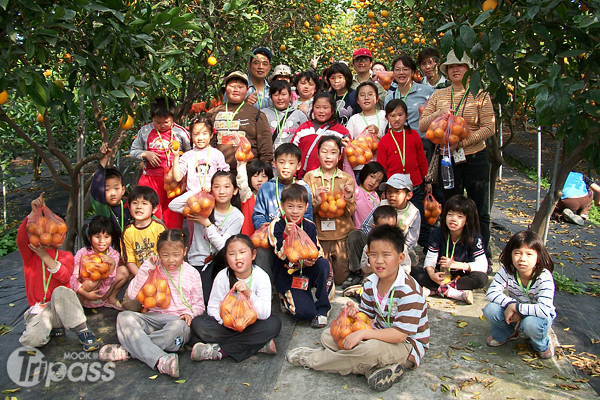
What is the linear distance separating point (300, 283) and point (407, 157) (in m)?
1.77

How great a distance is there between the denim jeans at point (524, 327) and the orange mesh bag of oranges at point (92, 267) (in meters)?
2.74

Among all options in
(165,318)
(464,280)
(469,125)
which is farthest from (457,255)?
(165,318)

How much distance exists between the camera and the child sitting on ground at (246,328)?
327 centimetres

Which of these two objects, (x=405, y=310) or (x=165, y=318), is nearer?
(x=405, y=310)

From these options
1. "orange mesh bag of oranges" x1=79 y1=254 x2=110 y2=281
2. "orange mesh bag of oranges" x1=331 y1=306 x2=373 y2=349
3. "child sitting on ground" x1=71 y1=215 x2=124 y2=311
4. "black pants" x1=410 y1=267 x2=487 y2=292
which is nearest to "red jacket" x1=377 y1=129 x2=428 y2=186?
"black pants" x1=410 y1=267 x2=487 y2=292

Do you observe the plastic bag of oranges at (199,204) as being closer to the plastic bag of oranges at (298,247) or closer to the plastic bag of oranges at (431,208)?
the plastic bag of oranges at (298,247)

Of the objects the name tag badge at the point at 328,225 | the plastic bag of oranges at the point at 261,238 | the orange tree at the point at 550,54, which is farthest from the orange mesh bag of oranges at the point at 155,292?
the orange tree at the point at 550,54

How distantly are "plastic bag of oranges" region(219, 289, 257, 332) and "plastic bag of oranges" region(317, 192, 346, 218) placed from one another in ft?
4.43

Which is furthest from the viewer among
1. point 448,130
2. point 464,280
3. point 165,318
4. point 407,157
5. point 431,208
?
point 407,157

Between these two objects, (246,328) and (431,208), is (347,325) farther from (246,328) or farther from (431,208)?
(431,208)

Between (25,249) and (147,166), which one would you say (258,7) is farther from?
(25,249)

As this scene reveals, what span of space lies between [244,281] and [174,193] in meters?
1.48

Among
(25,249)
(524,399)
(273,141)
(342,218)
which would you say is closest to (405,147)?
(342,218)

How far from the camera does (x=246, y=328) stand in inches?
130
